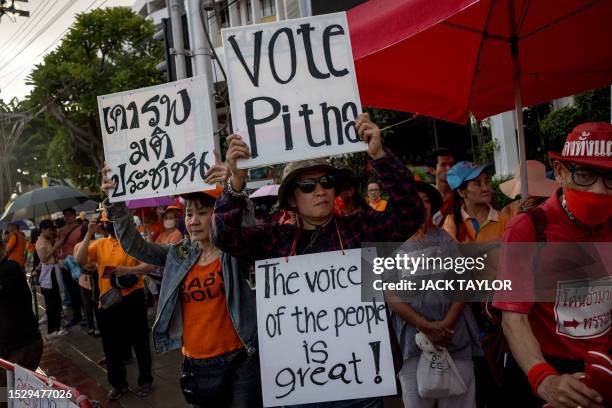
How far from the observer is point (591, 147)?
6.31ft

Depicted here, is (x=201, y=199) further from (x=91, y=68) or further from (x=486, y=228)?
(x=91, y=68)

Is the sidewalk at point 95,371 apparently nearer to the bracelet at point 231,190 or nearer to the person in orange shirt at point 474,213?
the person in orange shirt at point 474,213

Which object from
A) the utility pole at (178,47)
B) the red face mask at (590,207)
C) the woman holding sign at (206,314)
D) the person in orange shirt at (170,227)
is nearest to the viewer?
the red face mask at (590,207)

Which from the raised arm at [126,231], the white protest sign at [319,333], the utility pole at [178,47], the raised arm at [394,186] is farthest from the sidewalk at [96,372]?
the utility pole at [178,47]

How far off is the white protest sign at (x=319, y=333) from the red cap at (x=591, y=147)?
3.10 ft

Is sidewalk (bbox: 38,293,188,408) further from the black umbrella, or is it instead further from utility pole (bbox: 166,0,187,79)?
utility pole (bbox: 166,0,187,79)

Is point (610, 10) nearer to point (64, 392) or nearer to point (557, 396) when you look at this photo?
point (557, 396)

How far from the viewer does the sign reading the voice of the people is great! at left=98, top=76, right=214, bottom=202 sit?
285 cm

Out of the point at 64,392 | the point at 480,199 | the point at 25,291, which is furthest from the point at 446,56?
the point at 25,291

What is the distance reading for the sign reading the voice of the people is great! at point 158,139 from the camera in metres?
2.85

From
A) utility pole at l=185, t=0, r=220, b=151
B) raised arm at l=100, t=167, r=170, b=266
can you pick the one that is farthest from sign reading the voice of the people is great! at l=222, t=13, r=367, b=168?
utility pole at l=185, t=0, r=220, b=151

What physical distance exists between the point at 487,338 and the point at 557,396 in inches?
50.7

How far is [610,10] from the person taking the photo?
3.75 meters

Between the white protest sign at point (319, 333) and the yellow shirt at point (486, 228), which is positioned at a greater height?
the yellow shirt at point (486, 228)
